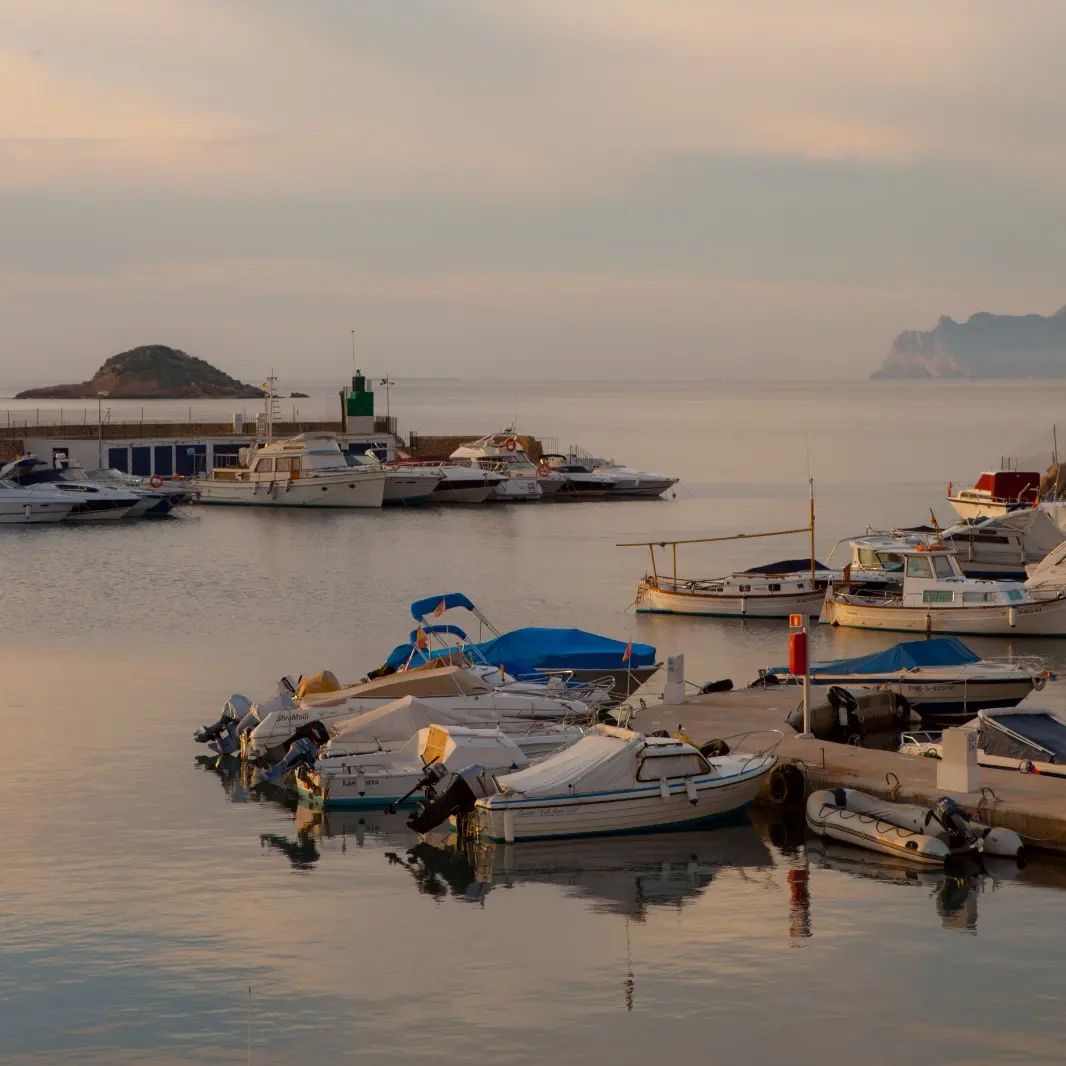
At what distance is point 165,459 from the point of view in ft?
360

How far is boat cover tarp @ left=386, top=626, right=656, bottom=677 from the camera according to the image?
35562 mm

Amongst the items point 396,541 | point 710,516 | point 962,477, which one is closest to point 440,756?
point 396,541

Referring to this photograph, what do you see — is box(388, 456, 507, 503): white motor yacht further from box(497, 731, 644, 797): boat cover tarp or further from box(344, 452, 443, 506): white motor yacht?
box(497, 731, 644, 797): boat cover tarp

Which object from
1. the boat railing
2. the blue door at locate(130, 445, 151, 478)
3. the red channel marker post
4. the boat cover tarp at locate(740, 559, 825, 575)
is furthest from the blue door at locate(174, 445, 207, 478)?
the red channel marker post

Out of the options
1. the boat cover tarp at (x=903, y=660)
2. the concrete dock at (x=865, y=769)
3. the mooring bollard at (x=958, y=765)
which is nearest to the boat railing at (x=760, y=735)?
the concrete dock at (x=865, y=769)

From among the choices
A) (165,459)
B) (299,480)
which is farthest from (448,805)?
(165,459)

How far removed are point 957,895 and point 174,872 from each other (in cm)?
1126

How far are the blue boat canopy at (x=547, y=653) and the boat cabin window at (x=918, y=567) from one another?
47.1 ft

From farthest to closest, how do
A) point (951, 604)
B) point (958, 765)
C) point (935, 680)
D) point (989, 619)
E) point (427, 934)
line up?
point (951, 604)
point (989, 619)
point (935, 680)
point (958, 765)
point (427, 934)

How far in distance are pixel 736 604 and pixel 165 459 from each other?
213 ft

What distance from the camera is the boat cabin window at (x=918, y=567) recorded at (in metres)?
48.7

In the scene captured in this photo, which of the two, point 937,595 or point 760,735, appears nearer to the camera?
point 760,735

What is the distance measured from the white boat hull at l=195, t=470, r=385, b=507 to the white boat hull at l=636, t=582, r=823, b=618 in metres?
43.8

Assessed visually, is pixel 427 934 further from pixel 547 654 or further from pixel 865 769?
pixel 547 654
